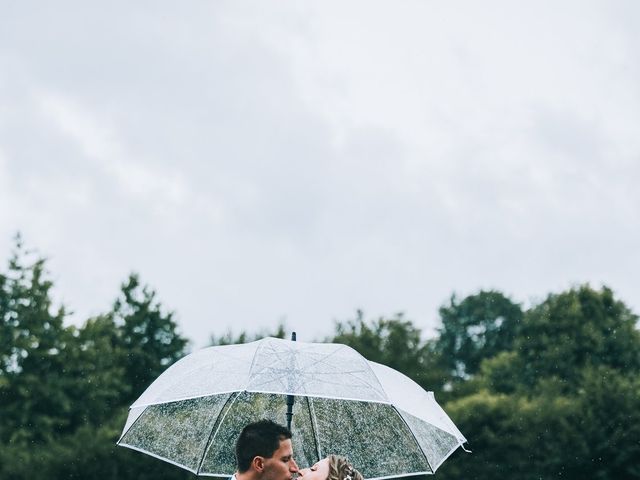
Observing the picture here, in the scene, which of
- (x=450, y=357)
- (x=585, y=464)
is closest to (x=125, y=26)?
(x=585, y=464)

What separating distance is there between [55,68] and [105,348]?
35.9 feet

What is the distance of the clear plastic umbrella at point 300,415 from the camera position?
6031mm

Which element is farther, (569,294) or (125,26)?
(569,294)

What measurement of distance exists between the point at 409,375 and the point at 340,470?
30.3 meters

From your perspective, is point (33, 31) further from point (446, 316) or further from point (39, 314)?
point (446, 316)

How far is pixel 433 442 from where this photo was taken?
6848 millimetres

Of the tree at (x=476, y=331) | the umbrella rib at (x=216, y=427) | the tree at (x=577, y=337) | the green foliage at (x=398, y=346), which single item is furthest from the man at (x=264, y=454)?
the tree at (x=476, y=331)

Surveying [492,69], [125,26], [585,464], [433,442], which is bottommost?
[433,442]

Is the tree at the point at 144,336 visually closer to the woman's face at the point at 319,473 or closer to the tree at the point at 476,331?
the tree at the point at 476,331

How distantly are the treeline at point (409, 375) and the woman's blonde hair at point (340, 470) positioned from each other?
56.8 feet

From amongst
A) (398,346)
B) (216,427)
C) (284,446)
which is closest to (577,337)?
(398,346)

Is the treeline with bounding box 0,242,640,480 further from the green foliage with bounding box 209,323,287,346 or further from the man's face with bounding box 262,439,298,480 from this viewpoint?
the man's face with bounding box 262,439,298,480

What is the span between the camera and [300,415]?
712 centimetres

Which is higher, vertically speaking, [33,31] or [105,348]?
[33,31]
